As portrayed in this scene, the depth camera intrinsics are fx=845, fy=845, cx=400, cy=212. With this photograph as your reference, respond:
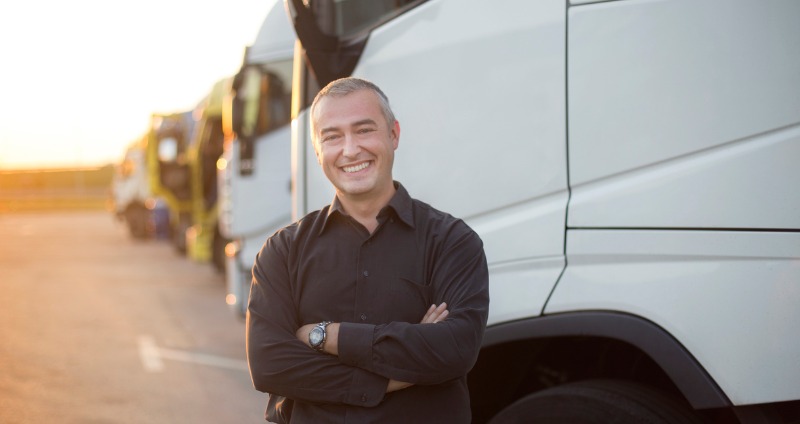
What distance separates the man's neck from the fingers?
276 mm

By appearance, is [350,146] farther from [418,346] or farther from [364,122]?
[418,346]

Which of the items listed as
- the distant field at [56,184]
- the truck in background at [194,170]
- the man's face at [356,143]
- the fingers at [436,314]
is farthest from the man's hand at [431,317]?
the distant field at [56,184]

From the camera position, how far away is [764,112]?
2322mm

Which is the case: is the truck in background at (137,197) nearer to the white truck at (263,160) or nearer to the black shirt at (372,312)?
the white truck at (263,160)

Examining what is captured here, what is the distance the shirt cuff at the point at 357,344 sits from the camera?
85.6 inches

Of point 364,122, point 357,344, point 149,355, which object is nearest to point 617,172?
point 364,122

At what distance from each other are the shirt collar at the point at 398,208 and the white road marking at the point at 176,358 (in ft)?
16.1

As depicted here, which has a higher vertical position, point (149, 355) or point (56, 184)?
point (149, 355)

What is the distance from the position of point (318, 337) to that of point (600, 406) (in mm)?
941

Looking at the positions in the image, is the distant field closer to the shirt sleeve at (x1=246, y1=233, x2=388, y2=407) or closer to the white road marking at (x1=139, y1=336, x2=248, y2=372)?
the white road marking at (x1=139, y1=336, x2=248, y2=372)

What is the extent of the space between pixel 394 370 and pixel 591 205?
82 cm

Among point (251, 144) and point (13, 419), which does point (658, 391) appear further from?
point (251, 144)

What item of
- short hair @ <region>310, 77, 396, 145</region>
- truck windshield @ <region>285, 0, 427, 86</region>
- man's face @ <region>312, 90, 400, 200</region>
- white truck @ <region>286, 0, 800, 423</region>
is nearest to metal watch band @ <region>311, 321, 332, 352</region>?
man's face @ <region>312, 90, 400, 200</region>

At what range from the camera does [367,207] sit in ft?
7.70
